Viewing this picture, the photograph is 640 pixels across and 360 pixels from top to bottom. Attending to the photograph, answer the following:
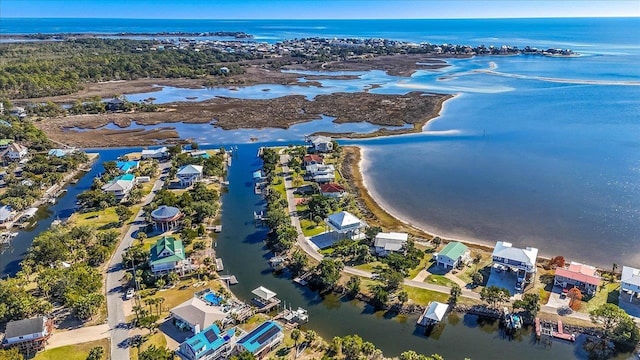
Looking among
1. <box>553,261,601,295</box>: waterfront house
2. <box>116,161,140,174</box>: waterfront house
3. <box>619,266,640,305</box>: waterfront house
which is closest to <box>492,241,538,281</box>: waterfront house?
<box>553,261,601,295</box>: waterfront house

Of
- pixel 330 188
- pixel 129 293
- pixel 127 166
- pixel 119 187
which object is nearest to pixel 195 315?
pixel 129 293

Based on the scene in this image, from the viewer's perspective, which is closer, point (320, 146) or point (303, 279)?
point (303, 279)

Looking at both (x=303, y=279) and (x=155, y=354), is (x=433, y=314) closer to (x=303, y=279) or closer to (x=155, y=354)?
(x=303, y=279)

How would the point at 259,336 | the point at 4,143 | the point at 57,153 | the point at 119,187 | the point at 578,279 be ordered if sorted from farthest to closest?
the point at 4,143 < the point at 57,153 < the point at 119,187 < the point at 578,279 < the point at 259,336

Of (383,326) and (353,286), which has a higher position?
(353,286)

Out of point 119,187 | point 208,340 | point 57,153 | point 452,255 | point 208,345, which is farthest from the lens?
point 57,153

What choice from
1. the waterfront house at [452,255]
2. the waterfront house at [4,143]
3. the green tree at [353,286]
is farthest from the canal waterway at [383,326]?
the waterfront house at [4,143]

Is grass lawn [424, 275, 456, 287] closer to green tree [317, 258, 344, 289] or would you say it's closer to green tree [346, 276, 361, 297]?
green tree [346, 276, 361, 297]
